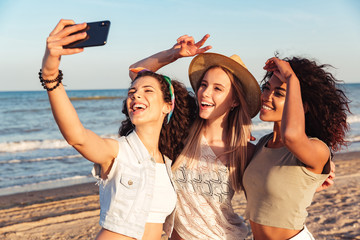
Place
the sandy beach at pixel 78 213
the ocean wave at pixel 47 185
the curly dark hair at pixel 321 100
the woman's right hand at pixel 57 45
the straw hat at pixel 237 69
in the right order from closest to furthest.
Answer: the woman's right hand at pixel 57 45
the curly dark hair at pixel 321 100
the straw hat at pixel 237 69
the sandy beach at pixel 78 213
the ocean wave at pixel 47 185

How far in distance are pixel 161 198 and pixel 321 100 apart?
155 cm

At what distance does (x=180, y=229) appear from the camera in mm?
3441

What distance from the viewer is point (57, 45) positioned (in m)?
2.06

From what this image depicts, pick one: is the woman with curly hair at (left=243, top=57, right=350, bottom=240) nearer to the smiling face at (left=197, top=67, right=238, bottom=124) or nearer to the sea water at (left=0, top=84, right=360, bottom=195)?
the smiling face at (left=197, top=67, right=238, bottom=124)

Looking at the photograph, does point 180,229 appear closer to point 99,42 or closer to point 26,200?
point 99,42

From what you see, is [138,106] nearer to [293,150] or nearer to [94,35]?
[94,35]

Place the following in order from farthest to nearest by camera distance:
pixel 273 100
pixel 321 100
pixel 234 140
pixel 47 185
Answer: pixel 47 185, pixel 234 140, pixel 273 100, pixel 321 100

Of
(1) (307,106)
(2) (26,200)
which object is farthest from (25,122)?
(1) (307,106)

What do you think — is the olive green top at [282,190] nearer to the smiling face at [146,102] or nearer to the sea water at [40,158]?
the smiling face at [146,102]

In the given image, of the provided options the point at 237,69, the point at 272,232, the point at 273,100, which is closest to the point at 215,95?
the point at 237,69

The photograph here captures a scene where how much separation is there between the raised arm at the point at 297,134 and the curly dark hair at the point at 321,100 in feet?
0.94

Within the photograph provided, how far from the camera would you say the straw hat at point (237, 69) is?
3531mm

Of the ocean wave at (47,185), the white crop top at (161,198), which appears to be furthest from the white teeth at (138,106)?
the ocean wave at (47,185)

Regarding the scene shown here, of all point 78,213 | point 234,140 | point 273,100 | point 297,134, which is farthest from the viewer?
point 78,213
